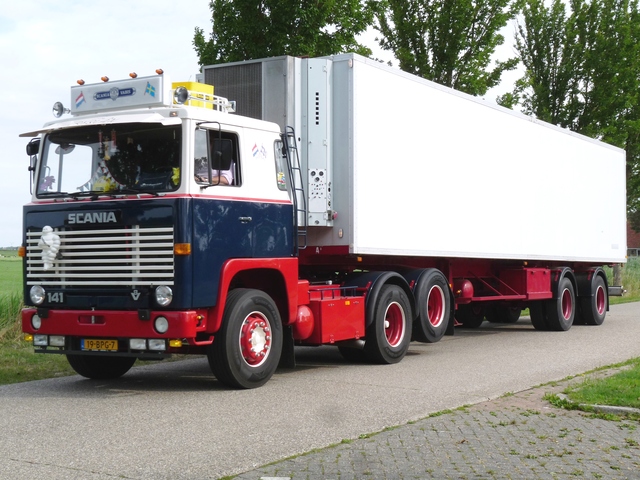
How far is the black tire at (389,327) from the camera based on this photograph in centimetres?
1223

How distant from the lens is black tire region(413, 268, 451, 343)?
43.1ft

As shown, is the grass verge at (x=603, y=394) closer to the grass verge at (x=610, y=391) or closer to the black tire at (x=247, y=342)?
the grass verge at (x=610, y=391)

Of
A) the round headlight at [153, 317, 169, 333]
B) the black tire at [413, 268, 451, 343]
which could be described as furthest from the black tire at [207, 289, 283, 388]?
the black tire at [413, 268, 451, 343]

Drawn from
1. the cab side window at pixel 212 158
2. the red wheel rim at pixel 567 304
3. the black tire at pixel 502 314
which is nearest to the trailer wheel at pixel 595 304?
the red wheel rim at pixel 567 304

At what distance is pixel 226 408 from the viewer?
29.1ft

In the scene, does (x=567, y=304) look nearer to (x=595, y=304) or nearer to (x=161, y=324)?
(x=595, y=304)

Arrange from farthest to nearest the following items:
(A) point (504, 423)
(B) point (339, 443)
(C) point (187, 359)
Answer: (C) point (187, 359) < (A) point (504, 423) < (B) point (339, 443)

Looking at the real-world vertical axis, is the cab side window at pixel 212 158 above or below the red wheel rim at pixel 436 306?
above

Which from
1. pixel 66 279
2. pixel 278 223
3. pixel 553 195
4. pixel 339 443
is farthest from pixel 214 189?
pixel 553 195

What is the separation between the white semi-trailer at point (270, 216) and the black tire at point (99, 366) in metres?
0.02

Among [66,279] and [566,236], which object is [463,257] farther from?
[66,279]

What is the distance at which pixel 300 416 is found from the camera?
8422 mm

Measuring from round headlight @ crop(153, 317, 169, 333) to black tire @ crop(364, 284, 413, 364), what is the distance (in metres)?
3.52

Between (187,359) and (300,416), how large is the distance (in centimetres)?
550
